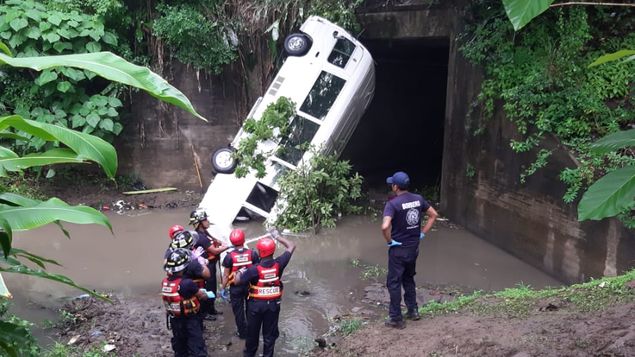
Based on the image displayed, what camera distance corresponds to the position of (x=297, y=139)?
10211 mm

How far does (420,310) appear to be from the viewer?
244 inches

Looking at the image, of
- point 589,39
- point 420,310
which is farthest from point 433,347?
point 589,39

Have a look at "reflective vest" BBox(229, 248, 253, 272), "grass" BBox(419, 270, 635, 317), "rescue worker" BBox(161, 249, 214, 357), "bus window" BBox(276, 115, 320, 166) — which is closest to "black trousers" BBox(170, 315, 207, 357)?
"rescue worker" BBox(161, 249, 214, 357)

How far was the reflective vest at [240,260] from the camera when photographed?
5.55 metres

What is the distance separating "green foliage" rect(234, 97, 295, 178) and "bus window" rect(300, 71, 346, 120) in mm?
390

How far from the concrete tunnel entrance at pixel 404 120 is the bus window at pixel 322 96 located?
12.2ft

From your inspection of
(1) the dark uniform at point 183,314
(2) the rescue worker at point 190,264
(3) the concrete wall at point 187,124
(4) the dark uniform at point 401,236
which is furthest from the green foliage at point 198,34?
(1) the dark uniform at point 183,314

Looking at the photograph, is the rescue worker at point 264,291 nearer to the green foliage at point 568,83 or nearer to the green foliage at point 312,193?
the green foliage at point 568,83

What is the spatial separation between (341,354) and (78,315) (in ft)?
10.2

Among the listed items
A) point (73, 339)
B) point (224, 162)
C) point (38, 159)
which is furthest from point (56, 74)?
point (38, 159)

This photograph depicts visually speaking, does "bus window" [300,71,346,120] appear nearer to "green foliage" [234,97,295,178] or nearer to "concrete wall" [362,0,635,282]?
"green foliage" [234,97,295,178]

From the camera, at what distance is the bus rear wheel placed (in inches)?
403

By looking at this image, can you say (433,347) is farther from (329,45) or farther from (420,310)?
(329,45)

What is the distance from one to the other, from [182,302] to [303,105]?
5.90m
